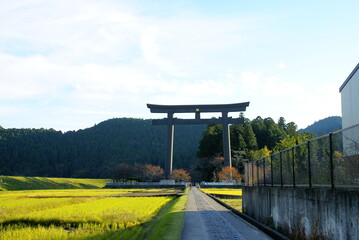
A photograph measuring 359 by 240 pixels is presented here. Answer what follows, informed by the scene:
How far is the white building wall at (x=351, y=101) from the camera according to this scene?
24.0m

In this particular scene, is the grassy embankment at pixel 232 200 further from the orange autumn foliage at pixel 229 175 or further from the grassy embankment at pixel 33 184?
the grassy embankment at pixel 33 184

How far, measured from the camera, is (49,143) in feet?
467

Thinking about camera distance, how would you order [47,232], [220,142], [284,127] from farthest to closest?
1. [284,127]
2. [220,142]
3. [47,232]

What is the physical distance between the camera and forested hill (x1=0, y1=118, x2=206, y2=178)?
411 ft

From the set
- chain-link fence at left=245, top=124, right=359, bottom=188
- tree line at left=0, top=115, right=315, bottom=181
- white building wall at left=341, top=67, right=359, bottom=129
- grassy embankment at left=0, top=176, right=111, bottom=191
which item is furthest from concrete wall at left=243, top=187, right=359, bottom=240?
tree line at left=0, top=115, right=315, bottom=181

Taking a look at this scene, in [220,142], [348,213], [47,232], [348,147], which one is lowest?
[47,232]

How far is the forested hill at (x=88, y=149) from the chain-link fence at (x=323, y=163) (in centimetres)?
11415

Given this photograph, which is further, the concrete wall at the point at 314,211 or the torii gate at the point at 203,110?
the torii gate at the point at 203,110

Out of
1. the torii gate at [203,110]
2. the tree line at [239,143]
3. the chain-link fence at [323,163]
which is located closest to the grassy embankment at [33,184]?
the torii gate at [203,110]

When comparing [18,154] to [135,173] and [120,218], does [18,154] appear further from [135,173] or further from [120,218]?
[120,218]

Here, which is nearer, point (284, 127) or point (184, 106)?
point (184, 106)

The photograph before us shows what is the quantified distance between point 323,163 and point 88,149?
137989 millimetres

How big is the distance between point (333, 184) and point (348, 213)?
42.3 inches

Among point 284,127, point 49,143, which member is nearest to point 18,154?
point 49,143
